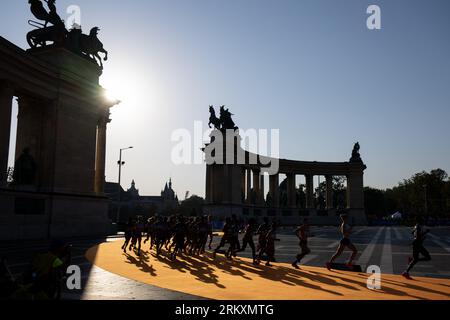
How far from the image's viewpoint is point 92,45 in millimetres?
35938

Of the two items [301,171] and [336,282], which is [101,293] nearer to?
[336,282]

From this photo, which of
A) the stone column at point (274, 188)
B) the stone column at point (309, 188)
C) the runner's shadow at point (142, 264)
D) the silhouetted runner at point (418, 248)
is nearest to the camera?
the silhouetted runner at point (418, 248)

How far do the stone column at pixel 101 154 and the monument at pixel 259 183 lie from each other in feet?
57.6

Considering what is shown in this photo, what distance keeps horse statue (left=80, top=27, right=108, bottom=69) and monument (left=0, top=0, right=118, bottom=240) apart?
86mm

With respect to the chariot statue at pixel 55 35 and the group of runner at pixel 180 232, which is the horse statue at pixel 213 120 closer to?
the chariot statue at pixel 55 35

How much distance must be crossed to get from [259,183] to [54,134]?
44.0m

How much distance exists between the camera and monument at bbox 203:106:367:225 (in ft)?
172

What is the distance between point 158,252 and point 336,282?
1042 cm

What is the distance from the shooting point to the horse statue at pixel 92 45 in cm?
3538

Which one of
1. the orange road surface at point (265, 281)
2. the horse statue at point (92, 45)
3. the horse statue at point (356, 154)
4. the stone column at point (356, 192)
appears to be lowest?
the orange road surface at point (265, 281)

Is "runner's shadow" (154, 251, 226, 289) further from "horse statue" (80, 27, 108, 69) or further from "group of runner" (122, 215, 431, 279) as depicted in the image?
"horse statue" (80, 27, 108, 69)

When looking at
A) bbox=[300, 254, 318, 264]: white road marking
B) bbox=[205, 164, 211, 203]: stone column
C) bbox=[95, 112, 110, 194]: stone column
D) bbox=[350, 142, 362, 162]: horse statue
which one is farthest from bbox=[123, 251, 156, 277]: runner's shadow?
bbox=[350, 142, 362, 162]: horse statue

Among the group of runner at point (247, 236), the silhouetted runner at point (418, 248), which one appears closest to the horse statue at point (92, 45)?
the group of runner at point (247, 236)
